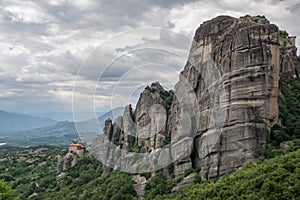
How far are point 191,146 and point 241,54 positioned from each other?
12866 mm

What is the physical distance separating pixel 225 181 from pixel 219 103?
1077 cm

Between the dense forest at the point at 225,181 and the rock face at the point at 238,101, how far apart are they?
1.84m

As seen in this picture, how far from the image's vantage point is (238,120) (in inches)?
1563

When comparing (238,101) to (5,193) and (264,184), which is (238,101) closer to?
(264,184)

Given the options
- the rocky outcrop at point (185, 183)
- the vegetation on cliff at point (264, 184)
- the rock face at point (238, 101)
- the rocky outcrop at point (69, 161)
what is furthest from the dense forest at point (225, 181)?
the rocky outcrop at point (69, 161)

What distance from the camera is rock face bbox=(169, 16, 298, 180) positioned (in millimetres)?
39188

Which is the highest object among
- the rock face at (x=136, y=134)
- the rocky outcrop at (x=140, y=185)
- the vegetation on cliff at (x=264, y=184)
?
the rock face at (x=136, y=134)

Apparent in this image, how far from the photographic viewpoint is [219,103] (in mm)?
42125

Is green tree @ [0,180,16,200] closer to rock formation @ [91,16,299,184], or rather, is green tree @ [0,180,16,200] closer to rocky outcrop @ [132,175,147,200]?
rocky outcrop @ [132,175,147,200]

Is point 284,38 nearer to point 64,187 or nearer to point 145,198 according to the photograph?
point 145,198

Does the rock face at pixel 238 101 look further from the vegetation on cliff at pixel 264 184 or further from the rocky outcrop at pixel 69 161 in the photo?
the rocky outcrop at pixel 69 161

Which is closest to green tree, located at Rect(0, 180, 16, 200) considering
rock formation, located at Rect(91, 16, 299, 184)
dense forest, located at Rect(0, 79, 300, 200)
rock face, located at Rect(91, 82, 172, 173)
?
dense forest, located at Rect(0, 79, 300, 200)

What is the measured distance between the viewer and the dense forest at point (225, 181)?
28.9m

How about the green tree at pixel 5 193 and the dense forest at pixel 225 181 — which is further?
the green tree at pixel 5 193
